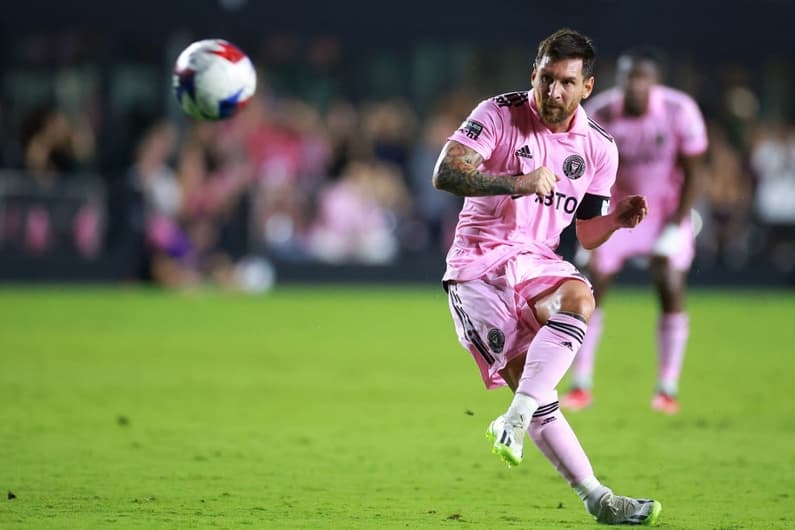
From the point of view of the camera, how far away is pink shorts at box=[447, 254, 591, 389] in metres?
6.28

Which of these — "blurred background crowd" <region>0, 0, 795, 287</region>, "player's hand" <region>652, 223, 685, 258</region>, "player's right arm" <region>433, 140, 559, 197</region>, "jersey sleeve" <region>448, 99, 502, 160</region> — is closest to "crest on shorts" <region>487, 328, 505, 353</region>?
"player's right arm" <region>433, 140, 559, 197</region>

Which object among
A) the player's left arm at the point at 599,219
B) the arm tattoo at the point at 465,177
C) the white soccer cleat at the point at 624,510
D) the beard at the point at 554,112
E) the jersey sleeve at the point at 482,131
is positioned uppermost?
the beard at the point at 554,112

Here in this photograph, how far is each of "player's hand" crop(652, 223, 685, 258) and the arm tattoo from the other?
4.65 metres

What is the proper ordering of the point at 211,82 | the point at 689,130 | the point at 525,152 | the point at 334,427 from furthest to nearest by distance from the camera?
1. the point at 689,130
2. the point at 334,427
3. the point at 211,82
4. the point at 525,152

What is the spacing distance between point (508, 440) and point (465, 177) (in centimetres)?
114

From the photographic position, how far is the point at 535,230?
21.2 ft

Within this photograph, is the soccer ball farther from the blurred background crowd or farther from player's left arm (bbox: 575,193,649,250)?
the blurred background crowd

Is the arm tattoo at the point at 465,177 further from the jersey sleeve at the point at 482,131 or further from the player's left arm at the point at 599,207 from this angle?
the player's left arm at the point at 599,207

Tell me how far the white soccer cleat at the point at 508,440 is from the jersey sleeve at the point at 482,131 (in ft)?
4.01

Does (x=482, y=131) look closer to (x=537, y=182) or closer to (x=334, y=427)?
(x=537, y=182)

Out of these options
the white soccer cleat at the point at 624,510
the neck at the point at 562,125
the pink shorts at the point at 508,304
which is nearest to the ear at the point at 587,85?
the neck at the point at 562,125

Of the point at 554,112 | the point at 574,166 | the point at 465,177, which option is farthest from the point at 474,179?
the point at 574,166

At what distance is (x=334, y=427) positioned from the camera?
9.31 meters

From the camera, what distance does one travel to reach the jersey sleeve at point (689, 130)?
10438mm
